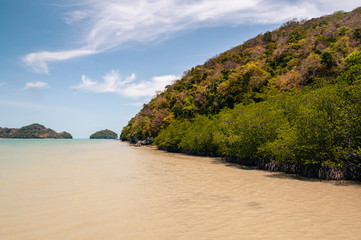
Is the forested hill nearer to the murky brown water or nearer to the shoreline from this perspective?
the shoreline

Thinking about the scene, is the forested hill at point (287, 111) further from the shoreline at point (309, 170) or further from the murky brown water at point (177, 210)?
the murky brown water at point (177, 210)

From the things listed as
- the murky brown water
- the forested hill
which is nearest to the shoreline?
the forested hill

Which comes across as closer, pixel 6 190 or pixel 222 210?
pixel 222 210

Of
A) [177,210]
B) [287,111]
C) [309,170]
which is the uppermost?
[287,111]

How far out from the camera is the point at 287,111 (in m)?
21.2

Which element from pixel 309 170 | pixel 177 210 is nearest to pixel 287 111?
pixel 309 170

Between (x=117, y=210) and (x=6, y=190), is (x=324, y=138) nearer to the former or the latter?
(x=117, y=210)

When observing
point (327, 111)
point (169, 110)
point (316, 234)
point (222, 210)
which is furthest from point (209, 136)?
point (169, 110)

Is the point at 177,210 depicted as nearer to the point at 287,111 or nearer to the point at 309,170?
the point at 309,170

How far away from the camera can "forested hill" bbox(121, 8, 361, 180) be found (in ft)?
48.1

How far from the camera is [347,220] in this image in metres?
7.81

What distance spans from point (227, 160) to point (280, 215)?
19.0 metres

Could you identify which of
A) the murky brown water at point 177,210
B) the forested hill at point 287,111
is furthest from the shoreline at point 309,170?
the murky brown water at point 177,210

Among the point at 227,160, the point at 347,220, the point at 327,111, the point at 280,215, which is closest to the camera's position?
the point at 347,220
